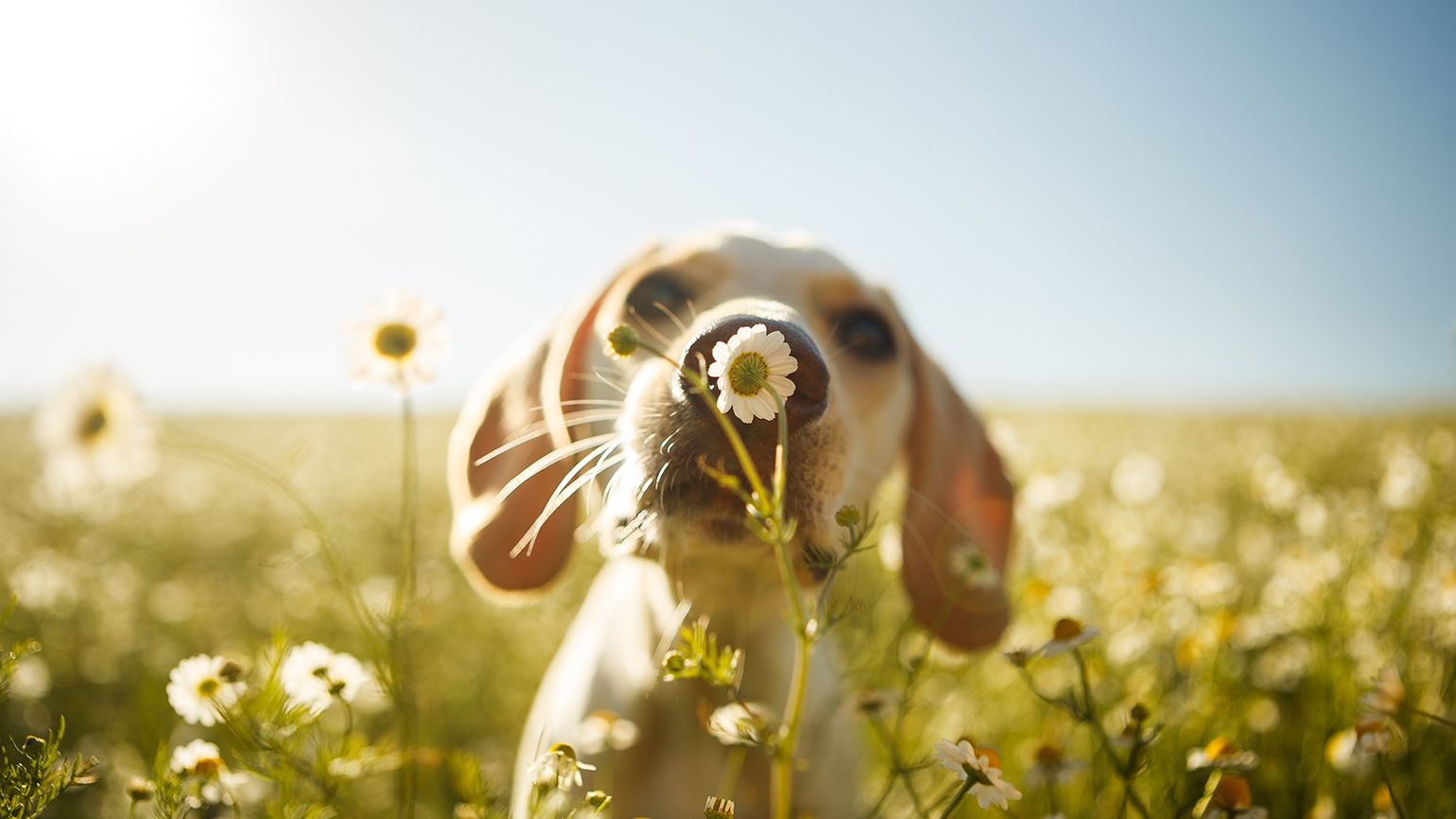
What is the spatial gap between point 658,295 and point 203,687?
1.18 m

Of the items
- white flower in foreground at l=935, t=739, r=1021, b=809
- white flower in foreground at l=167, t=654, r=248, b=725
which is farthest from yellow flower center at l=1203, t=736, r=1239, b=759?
white flower in foreground at l=167, t=654, r=248, b=725

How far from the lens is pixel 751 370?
2.88 feet

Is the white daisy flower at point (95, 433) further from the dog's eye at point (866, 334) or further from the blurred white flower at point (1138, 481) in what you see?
the blurred white flower at point (1138, 481)

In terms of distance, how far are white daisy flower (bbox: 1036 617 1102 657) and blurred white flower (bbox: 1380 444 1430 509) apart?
7.49ft

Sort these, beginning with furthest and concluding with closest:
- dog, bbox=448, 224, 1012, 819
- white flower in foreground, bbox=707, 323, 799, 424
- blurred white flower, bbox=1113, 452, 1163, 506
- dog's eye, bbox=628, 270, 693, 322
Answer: blurred white flower, bbox=1113, 452, 1163, 506
dog's eye, bbox=628, 270, 693, 322
dog, bbox=448, 224, 1012, 819
white flower in foreground, bbox=707, 323, 799, 424

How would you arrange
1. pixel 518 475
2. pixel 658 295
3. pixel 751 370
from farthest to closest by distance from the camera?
pixel 518 475 < pixel 658 295 < pixel 751 370

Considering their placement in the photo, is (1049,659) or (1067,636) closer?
(1067,636)

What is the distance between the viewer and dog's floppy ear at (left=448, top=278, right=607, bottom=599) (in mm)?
1973

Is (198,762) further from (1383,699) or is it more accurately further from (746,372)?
(1383,699)

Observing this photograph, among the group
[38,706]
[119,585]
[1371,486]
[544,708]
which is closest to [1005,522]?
[544,708]

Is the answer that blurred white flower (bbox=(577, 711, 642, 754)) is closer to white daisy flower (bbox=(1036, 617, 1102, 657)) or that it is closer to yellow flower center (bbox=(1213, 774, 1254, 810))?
white daisy flower (bbox=(1036, 617, 1102, 657))

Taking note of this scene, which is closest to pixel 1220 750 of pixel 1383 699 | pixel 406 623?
pixel 1383 699

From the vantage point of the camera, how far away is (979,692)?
300cm

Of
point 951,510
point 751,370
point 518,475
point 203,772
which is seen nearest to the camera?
point 751,370
